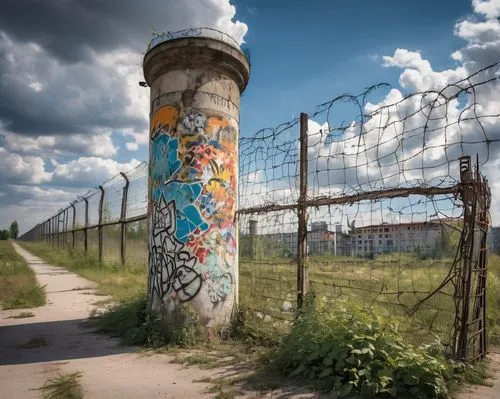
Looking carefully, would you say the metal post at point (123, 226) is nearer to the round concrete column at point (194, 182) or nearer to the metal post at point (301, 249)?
the round concrete column at point (194, 182)

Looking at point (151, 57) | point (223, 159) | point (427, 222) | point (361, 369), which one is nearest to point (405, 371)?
point (361, 369)

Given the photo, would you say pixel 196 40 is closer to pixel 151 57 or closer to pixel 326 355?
pixel 151 57

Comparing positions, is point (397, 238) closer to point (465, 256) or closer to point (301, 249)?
point (465, 256)

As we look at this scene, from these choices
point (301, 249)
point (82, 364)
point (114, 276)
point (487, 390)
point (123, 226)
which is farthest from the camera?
point (123, 226)

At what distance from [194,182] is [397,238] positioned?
283 centimetres

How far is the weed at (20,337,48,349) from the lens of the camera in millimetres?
5564

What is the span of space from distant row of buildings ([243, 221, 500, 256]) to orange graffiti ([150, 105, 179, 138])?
7.57 ft

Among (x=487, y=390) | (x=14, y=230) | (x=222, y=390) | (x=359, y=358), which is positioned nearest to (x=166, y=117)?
(x=222, y=390)

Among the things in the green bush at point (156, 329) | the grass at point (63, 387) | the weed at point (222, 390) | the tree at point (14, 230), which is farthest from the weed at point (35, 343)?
the tree at point (14, 230)

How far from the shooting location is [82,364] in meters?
4.75

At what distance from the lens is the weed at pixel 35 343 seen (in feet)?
18.3

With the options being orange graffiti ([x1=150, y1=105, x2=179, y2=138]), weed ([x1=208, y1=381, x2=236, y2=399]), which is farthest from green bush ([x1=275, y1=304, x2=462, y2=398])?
orange graffiti ([x1=150, y1=105, x2=179, y2=138])

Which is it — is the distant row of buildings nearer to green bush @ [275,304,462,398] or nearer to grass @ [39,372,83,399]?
green bush @ [275,304,462,398]

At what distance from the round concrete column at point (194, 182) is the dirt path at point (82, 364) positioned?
36.3 inches
